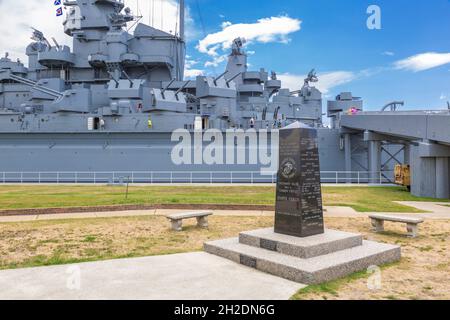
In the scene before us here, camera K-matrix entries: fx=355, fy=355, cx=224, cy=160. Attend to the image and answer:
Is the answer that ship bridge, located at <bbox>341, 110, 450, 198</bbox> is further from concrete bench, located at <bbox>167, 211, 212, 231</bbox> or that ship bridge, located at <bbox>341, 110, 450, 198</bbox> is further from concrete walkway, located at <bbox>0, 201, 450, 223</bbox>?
concrete bench, located at <bbox>167, 211, 212, 231</bbox>

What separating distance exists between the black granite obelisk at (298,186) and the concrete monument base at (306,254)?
26 centimetres

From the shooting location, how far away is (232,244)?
7332mm

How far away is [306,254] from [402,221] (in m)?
4.15

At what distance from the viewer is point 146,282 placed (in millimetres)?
5312

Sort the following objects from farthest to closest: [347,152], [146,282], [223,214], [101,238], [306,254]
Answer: [347,152]
[223,214]
[101,238]
[306,254]
[146,282]

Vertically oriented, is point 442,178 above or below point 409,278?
above

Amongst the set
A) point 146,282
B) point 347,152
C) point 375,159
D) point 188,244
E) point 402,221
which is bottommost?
point 188,244

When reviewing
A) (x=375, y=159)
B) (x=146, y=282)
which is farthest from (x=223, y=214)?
(x=375, y=159)

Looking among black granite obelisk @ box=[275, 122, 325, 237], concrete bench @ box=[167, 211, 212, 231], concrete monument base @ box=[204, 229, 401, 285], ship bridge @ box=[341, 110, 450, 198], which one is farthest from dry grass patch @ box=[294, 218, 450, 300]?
ship bridge @ box=[341, 110, 450, 198]

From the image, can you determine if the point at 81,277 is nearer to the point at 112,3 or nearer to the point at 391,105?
the point at 391,105

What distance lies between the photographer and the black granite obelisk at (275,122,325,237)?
279 inches

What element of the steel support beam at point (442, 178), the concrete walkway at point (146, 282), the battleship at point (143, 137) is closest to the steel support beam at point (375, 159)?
Result: the battleship at point (143, 137)

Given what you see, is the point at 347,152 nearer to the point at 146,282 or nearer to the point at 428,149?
the point at 428,149

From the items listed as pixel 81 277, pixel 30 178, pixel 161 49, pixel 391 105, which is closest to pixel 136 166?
pixel 30 178
